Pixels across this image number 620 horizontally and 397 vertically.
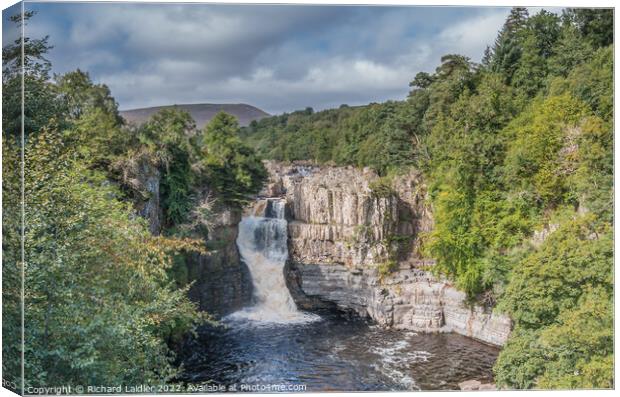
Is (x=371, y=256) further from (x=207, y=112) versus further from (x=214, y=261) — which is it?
(x=207, y=112)

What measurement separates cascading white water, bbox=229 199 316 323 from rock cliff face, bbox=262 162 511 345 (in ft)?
0.89

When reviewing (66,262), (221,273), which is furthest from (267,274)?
Answer: (66,262)

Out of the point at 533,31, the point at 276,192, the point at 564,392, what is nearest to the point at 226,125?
the point at 276,192

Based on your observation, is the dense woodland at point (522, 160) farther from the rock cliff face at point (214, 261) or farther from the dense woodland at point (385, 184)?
the rock cliff face at point (214, 261)

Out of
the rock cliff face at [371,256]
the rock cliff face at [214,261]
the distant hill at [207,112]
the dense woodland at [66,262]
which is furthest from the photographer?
the rock cliff face at [371,256]

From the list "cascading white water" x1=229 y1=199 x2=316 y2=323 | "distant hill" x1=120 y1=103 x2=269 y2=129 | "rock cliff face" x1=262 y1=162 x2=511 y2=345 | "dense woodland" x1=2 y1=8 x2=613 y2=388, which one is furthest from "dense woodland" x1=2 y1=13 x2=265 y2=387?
"cascading white water" x1=229 y1=199 x2=316 y2=323

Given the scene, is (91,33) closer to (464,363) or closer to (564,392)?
(564,392)

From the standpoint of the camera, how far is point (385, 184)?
9945mm

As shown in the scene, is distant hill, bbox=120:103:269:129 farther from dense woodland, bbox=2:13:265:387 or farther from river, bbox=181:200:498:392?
river, bbox=181:200:498:392

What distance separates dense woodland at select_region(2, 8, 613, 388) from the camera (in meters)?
5.16

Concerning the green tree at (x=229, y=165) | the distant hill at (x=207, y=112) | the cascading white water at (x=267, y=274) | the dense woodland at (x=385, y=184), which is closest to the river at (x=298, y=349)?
the cascading white water at (x=267, y=274)

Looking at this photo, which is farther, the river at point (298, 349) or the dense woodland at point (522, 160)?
the river at point (298, 349)

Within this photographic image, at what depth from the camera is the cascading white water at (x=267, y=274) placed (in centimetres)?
1070

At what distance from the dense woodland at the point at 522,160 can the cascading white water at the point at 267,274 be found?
2.75m
